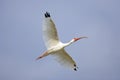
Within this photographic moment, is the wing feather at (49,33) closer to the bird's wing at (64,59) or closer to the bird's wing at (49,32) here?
the bird's wing at (49,32)

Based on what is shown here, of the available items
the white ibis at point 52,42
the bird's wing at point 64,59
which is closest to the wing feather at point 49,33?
the white ibis at point 52,42

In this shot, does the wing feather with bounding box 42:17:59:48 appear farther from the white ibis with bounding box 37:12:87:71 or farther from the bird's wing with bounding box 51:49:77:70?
the bird's wing with bounding box 51:49:77:70

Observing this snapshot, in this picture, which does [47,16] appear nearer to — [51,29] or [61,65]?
[51,29]

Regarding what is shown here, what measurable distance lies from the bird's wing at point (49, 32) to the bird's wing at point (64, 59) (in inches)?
49.7

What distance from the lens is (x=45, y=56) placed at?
53.5 meters

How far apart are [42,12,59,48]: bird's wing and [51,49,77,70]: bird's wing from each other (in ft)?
4.14

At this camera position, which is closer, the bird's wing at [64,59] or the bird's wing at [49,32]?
the bird's wing at [49,32]

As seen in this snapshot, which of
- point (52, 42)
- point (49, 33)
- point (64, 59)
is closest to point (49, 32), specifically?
point (49, 33)

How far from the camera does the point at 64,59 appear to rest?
2153 inches

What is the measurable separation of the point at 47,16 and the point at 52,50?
8.52 feet

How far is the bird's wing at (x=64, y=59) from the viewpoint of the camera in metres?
54.3

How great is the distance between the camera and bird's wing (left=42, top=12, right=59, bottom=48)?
5244 cm

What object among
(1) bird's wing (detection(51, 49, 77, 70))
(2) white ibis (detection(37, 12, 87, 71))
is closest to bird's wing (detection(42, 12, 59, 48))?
(2) white ibis (detection(37, 12, 87, 71))

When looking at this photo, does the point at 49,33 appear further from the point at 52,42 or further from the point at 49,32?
the point at 52,42
